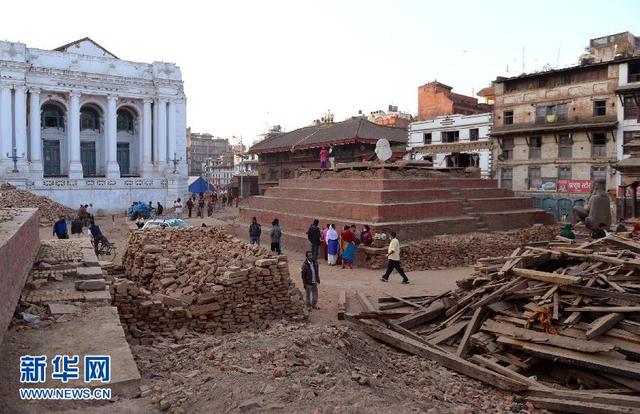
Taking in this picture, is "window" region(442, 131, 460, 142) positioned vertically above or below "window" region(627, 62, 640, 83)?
below

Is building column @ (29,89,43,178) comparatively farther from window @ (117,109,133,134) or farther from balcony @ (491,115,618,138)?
balcony @ (491,115,618,138)

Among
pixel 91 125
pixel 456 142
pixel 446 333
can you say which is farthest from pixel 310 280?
pixel 91 125

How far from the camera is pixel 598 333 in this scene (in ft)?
25.6

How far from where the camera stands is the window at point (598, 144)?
103 feet

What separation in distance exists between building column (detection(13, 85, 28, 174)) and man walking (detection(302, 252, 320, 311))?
Answer: 33577 millimetres

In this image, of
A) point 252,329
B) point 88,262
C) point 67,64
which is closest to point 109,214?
point 67,64

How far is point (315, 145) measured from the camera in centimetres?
3947

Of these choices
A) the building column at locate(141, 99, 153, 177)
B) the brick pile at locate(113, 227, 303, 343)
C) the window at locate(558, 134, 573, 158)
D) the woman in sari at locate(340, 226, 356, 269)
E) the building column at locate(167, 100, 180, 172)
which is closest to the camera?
the brick pile at locate(113, 227, 303, 343)

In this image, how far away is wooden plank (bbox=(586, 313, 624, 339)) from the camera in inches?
307

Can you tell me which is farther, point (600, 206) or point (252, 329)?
point (600, 206)

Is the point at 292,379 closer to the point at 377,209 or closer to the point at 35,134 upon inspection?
the point at 377,209

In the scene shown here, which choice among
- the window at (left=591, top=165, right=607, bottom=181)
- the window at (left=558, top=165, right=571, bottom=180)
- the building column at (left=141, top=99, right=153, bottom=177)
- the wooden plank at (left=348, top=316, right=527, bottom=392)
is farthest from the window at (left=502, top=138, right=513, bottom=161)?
the wooden plank at (left=348, top=316, right=527, bottom=392)

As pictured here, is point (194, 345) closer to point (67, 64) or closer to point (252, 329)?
point (252, 329)

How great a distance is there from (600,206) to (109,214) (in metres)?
33.3
